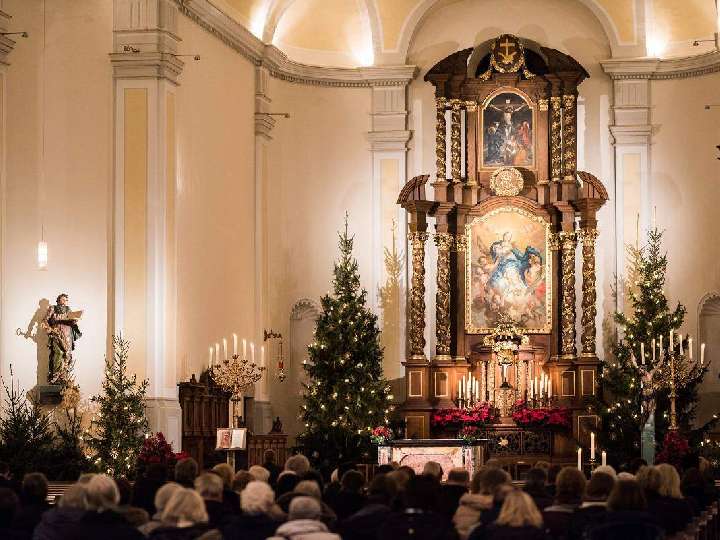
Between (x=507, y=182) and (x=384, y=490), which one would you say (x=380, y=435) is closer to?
(x=507, y=182)

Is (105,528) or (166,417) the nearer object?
(105,528)

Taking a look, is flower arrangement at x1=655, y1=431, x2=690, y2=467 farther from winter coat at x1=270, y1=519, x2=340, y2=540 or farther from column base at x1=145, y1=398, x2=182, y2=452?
winter coat at x1=270, y1=519, x2=340, y2=540

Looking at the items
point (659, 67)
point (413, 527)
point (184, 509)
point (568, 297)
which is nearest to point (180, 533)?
point (184, 509)

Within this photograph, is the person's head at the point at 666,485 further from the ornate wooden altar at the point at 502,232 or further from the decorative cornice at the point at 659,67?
the decorative cornice at the point at 659,67

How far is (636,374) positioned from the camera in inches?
1023

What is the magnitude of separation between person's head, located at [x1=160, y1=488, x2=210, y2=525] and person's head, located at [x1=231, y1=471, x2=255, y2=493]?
9.64 ft

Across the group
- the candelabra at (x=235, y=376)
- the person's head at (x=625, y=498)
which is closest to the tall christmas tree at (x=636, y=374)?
the candelabra at (x=235, y=376)

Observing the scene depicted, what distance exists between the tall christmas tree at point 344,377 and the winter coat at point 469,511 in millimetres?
14333

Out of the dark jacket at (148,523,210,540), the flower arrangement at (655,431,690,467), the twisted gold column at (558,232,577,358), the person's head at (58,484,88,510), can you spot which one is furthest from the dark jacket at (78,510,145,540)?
the twisted gold column at (558,232,577,358)

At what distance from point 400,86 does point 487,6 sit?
2.31 meters

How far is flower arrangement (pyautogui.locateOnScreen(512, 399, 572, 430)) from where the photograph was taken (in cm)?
2686

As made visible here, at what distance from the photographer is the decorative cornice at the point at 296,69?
85.7 ft

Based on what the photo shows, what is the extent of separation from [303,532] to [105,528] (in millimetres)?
1328

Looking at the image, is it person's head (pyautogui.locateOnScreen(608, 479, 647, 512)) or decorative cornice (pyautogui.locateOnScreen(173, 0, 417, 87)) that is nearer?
person's head (pyautogui.locateOnScreen(608, 479, 647, 512))
